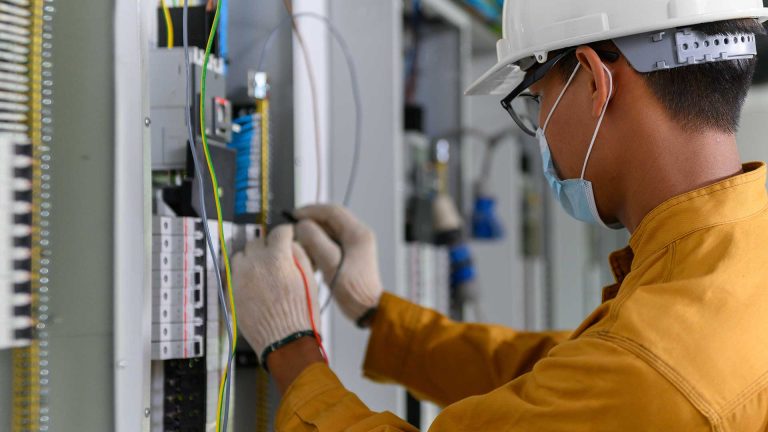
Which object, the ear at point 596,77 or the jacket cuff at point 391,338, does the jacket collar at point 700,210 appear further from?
the jacket cuff at point 391,338

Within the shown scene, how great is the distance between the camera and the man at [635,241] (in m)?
0.97

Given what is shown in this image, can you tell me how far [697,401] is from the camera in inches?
37.2

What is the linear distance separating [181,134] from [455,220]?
1.38 meters

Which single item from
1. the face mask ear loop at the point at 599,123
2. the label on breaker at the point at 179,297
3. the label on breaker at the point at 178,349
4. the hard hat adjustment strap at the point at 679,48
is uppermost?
the hard hat adjustment strap at the point at 679,48

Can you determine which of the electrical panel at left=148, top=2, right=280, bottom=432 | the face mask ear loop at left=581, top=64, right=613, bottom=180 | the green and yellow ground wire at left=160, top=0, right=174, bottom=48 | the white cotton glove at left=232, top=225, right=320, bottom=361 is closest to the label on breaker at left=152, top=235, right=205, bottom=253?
the electrical panel at left=148, top=2, right=280, bottom=432

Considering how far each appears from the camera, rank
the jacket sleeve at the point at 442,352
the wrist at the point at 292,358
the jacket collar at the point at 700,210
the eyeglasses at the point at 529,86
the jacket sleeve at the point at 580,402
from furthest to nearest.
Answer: the jacket sleeve at the point at 442,352, the wrist at the point at 292,358, the eyeglasses at the point at 529,86, the jacket collar at the point at 700,210, the jacket sleeve at the point at 580,402

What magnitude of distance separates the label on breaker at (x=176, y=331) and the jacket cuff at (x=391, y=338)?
0.46m

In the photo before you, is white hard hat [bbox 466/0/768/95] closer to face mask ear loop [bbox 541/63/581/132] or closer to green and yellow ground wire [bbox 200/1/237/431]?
face mask ear loop [bbox 541/63/581/132]

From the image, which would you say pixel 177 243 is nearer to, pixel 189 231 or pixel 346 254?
pixel 189 231

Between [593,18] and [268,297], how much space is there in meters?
0.68

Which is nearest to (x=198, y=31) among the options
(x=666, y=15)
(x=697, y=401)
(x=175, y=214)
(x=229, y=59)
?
(x=229, y=59)

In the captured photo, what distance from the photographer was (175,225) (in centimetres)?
126

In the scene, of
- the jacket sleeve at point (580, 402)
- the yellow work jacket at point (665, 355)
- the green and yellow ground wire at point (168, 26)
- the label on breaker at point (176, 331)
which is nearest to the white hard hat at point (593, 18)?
the yellow work jacket at point (665, 355)

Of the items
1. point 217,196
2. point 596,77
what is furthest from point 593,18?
point 217,196
